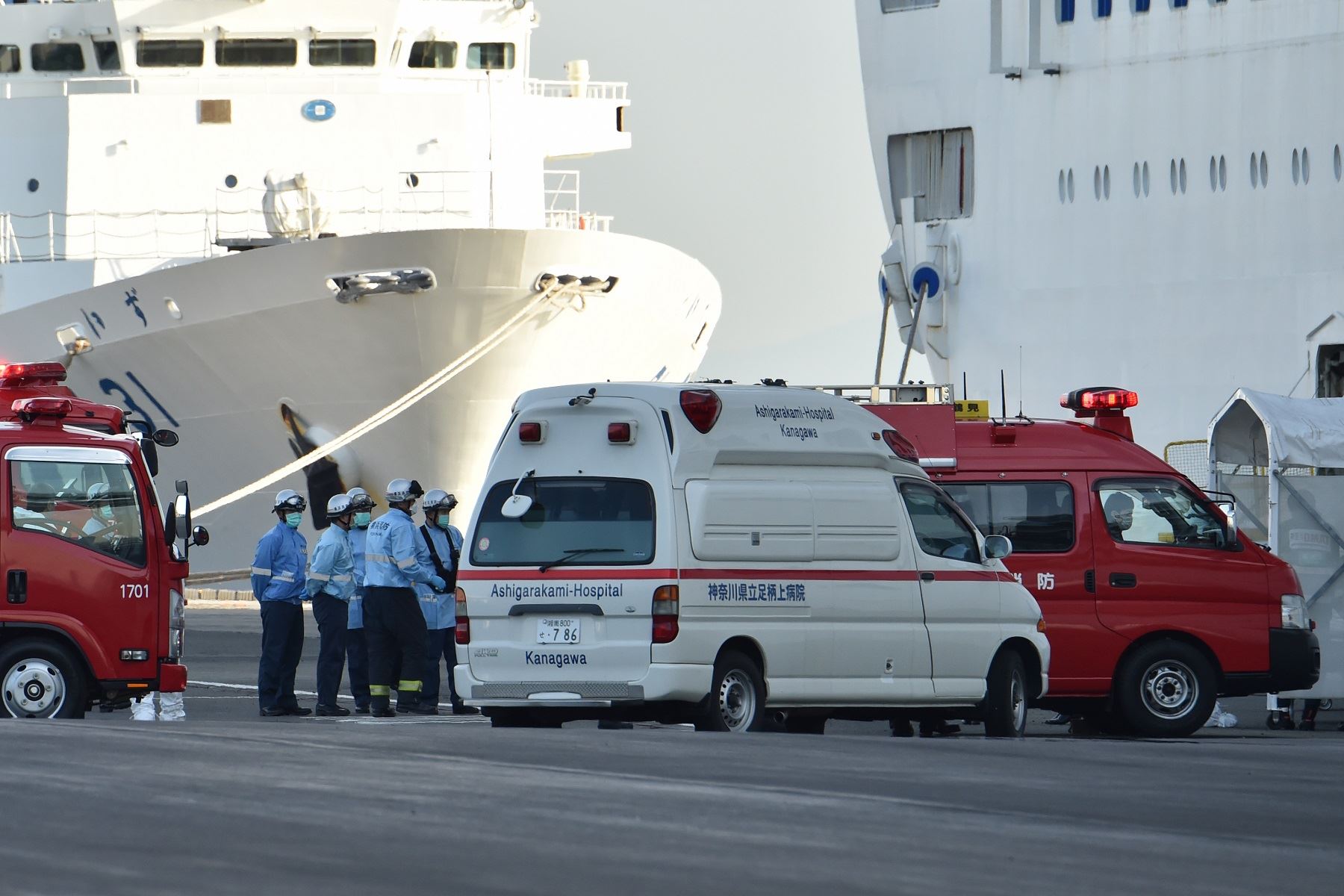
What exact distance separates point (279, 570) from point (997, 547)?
5.42 metres

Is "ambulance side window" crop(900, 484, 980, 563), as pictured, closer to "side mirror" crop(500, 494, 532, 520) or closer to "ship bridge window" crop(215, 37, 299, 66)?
"side mirror" crop(500, 494, 532, 520)

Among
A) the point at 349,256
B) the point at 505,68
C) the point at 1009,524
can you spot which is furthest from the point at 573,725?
the point at 505,68

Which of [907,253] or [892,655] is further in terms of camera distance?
[907,253]

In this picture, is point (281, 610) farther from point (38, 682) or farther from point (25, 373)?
point (38, 682)

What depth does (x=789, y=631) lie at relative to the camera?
40.5ft


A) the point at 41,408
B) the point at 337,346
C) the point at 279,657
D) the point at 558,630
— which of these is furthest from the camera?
the point at 337,346

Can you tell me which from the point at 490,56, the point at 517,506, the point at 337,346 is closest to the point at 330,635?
the point at 517,506

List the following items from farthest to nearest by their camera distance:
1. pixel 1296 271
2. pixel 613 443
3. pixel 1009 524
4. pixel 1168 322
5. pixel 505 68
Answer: pixel 505 68 → pixel 1168 322 → pixel 1296 271 → pixel 1009 524 → pixel 613 443

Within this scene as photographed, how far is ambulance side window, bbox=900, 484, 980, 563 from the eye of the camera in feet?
42.7

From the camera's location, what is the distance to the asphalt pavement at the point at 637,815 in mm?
6637

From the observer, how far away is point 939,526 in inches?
518

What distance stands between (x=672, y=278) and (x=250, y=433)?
19.5 feet

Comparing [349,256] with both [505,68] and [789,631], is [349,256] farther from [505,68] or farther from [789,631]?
[789,631]

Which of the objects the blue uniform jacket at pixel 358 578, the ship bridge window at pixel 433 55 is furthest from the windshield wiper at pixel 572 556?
the ship bridge window at pixel 433 55
